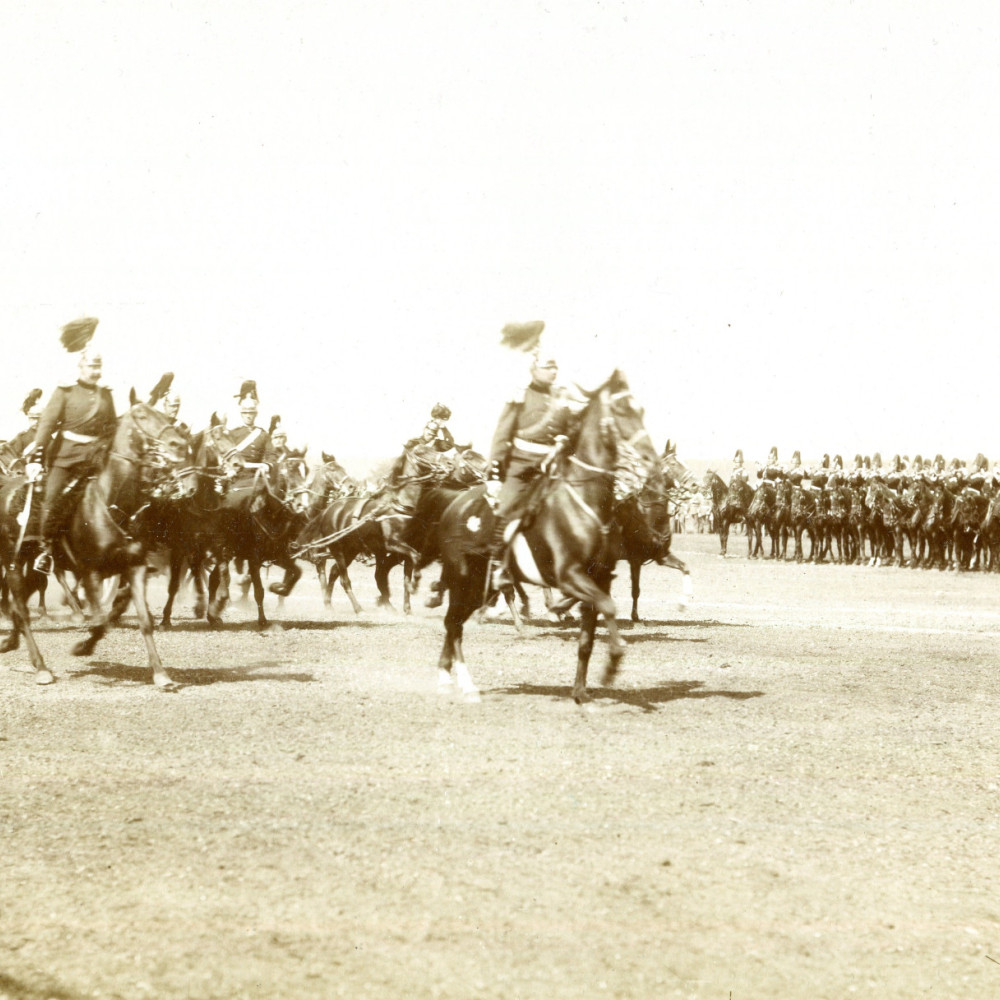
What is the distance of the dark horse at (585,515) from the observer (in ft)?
39.4

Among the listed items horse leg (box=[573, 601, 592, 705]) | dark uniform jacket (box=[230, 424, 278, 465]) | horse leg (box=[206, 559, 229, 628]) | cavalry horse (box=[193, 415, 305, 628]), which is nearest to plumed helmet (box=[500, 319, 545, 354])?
horse leg (box=[573, 601, 592, 705])

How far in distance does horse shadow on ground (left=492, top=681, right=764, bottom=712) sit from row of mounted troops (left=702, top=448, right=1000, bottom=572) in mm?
27503

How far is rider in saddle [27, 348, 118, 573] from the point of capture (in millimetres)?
13656

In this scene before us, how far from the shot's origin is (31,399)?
21203mm

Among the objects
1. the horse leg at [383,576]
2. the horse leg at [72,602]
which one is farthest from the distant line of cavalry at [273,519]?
the horse leg at [383,576]

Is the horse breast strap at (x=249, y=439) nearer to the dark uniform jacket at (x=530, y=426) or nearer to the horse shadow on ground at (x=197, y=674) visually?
the horse shadow on ground at (x=197, y=674)

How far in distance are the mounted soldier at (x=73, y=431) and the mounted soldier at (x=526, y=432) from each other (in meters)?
3.72

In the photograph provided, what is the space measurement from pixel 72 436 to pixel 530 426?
169 inches

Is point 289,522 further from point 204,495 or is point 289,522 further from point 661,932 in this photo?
point 661,932

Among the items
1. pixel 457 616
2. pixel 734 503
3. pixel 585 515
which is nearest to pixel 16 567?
pixel 457 616

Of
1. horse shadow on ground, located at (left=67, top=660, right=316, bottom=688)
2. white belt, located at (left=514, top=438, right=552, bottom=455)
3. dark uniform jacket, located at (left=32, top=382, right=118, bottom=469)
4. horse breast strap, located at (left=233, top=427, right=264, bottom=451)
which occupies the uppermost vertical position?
horse breast strap, located at (left=233, top=427, right=264, bottom=451)

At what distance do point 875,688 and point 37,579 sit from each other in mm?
11628

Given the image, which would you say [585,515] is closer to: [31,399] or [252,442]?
[252,442]

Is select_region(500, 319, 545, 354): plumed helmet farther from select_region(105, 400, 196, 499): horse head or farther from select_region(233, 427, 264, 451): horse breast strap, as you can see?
select_region(233, 427, 264, 451): horse breast strap
